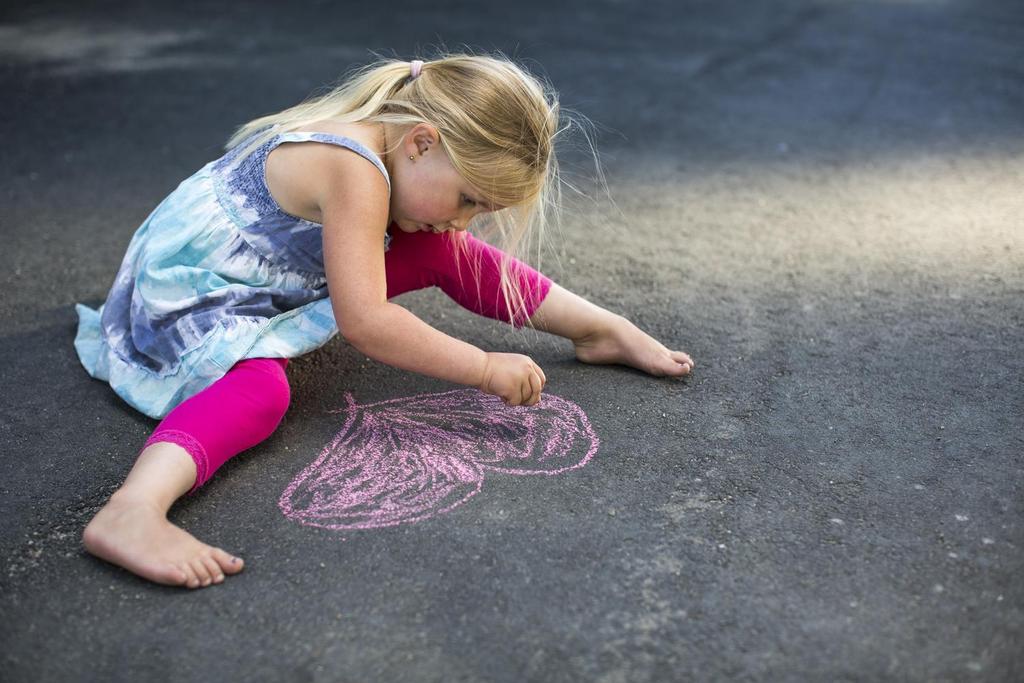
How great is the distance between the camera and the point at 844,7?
19.2ft

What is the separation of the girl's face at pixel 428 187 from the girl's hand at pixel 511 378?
0.27 meters

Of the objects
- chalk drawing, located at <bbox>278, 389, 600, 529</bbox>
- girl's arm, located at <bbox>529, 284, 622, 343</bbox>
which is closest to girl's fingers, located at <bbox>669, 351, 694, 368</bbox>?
girl's arm, located at <bbox>529, 284, 622, 343</bbox>

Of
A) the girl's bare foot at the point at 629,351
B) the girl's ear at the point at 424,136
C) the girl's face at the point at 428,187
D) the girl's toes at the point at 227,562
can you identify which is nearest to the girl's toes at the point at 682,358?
the girl's bare foot at the point at 629,351

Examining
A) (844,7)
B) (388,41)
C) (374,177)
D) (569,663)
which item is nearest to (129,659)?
(569,663)

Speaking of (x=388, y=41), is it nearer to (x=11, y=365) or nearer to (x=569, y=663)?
(x=11, y=365)

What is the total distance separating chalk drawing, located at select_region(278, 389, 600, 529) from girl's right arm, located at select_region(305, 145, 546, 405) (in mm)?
113

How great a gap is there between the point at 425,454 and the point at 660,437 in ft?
1.44

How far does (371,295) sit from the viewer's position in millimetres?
1740

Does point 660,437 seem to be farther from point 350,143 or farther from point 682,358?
point 350,143

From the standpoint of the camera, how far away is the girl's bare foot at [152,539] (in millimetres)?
1463

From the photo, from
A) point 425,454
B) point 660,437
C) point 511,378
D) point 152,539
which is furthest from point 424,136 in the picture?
point 152,539

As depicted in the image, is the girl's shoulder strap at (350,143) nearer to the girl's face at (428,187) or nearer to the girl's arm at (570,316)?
the girl's face at (428,187)

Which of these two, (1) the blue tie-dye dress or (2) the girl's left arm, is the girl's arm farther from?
(1) the blue tie-dye dress

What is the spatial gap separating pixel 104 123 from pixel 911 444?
308 cm
